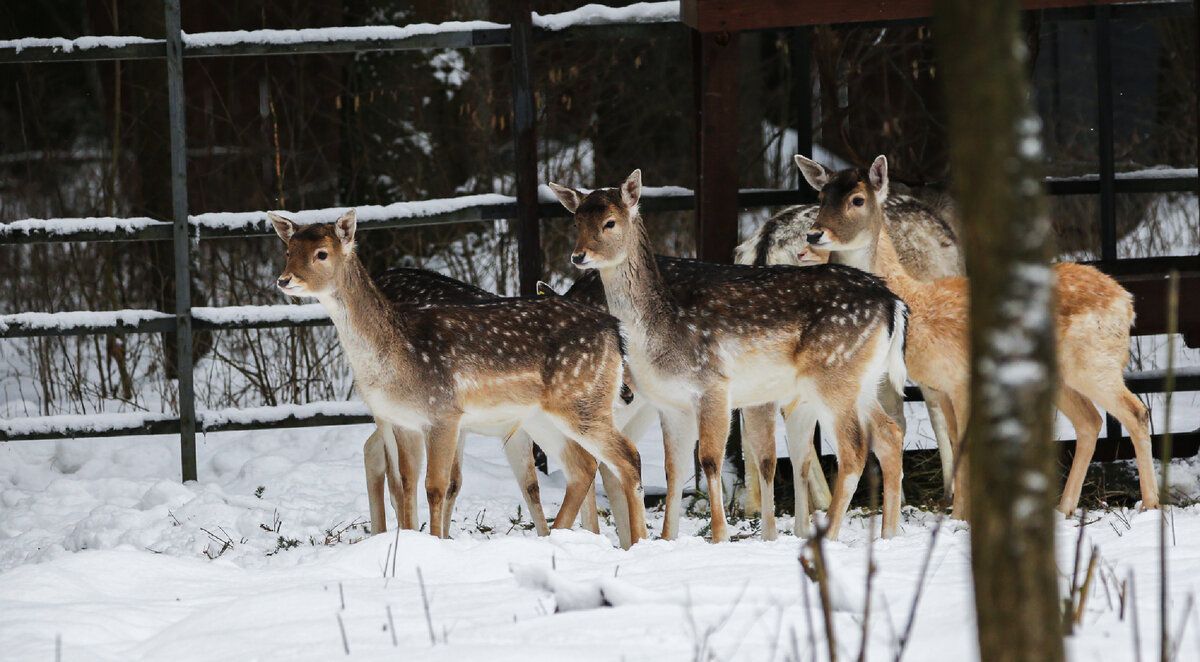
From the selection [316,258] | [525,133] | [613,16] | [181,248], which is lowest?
[316,258]

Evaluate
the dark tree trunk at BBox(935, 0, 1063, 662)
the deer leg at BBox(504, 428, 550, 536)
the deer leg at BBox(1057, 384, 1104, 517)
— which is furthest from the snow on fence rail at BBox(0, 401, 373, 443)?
the dark tree trunk at BBox(935, 0, 1063, 662)

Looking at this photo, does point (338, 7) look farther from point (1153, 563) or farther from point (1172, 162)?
point (1153, 563)

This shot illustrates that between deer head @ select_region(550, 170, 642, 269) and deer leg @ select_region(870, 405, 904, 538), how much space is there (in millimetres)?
1415

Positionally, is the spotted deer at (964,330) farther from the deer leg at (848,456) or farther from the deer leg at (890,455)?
the deer leg at (848,456)

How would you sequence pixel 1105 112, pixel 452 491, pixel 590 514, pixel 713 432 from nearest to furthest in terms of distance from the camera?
pixel 713 432 < pixel 452 491 < pixel 590 514 < pixel 1105 112

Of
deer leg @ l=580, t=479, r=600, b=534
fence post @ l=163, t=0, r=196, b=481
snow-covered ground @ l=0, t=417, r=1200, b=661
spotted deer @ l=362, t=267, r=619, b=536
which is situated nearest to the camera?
snow-covered ground @ l=0, t=417, r=1200, b=661

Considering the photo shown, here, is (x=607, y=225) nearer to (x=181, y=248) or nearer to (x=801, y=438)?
(x=801, y=438)

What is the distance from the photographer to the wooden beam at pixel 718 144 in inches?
289

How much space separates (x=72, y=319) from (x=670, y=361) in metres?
3.35

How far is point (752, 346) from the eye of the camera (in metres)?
6.36

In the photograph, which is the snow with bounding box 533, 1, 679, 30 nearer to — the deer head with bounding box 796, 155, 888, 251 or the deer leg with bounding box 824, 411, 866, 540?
the deer head with bounding box 796, 155, 888, 251

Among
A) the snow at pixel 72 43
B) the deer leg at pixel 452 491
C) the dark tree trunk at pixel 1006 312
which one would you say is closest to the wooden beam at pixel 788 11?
the deer leg at pixel 452 491

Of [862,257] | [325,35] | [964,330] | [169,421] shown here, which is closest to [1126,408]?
[964,330]

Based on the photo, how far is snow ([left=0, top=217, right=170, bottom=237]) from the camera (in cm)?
751
